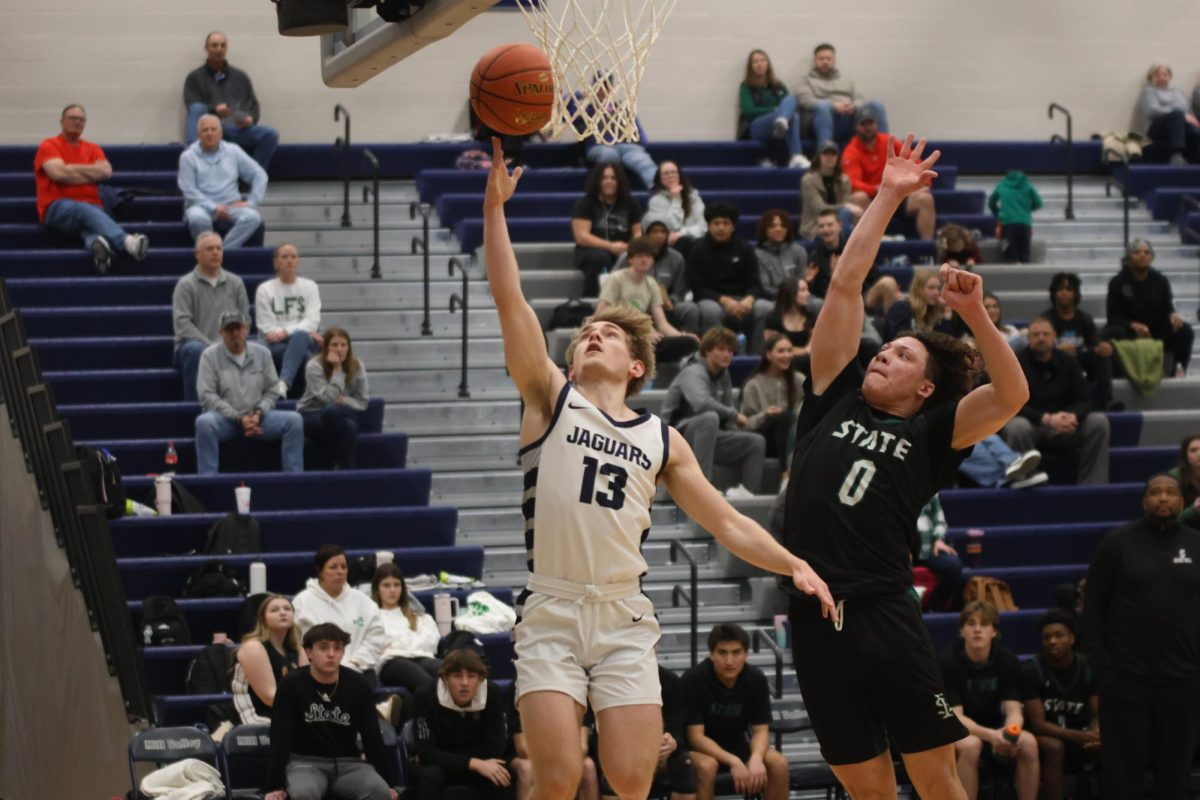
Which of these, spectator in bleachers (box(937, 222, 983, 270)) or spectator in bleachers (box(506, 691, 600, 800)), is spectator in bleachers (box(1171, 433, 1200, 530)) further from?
spectator in bleachers (box(506, 691, 600, 800))

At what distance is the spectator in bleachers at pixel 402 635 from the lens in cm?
1027

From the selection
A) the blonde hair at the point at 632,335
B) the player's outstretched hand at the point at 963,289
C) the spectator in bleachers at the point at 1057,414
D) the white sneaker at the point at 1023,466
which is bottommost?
the white sneaker at the point at 1023,466

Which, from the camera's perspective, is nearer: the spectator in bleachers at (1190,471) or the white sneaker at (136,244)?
the spectator in bleachers at (1190,471)

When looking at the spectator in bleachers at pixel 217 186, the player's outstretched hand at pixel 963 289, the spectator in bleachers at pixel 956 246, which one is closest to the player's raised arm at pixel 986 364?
the player's outstretched hand at pixel 963 289

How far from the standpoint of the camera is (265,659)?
32.3 ft

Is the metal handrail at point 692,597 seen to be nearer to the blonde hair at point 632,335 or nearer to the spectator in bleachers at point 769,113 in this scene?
the blonde hair at point 632,335

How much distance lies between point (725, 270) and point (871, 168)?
8.70 ft

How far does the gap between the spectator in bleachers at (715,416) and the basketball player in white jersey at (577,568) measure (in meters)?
6.04

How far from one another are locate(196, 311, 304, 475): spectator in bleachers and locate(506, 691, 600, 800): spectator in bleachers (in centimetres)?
303

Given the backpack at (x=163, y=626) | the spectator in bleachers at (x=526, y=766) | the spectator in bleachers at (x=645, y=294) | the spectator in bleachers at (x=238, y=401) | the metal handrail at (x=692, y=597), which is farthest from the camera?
the spectator in bleachers at (x=645, y=294)

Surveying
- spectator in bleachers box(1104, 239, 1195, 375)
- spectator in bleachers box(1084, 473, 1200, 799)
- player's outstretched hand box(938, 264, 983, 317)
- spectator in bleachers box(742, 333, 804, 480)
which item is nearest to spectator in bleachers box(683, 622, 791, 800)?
spectator in bleachers box(1084, 473, 1200, 799)

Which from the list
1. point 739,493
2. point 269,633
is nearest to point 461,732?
point 269,633

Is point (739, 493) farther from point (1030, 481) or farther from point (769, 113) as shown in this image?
point (769, 113)

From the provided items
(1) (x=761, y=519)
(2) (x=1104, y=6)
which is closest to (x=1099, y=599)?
(1) (x=761, y=519)
